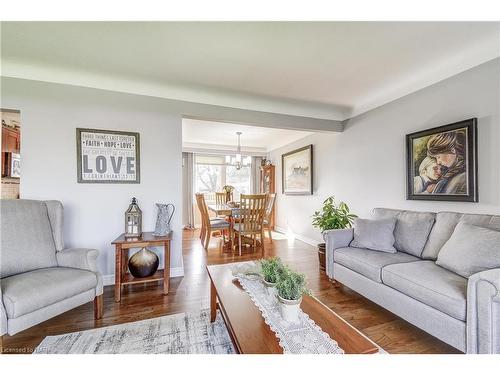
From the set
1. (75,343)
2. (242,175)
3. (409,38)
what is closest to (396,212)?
(409,38)

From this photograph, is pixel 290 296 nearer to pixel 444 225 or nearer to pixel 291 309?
pixel 291 309

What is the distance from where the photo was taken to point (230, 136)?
16.7ft

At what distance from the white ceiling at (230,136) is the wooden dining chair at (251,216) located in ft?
4.63

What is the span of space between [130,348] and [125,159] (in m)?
1.87

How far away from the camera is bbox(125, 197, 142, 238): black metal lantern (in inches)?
96.4

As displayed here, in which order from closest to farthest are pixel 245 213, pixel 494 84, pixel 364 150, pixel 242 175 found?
pixel 494 84
pixel 364 150
pixel 245 213
pixel 242 175

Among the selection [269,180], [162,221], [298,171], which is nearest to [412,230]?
[162,221]

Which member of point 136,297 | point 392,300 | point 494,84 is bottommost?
point 136,297

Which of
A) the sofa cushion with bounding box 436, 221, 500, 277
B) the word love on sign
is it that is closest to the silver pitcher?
the word love on sign

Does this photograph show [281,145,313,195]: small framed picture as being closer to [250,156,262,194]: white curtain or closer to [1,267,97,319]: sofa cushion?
[250,156,262,194]: white curtain

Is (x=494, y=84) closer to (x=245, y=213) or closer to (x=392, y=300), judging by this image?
(x=392, y=300)

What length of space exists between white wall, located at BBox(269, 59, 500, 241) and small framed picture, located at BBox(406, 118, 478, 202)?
0.07 meters

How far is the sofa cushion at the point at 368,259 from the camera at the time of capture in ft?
6.36
